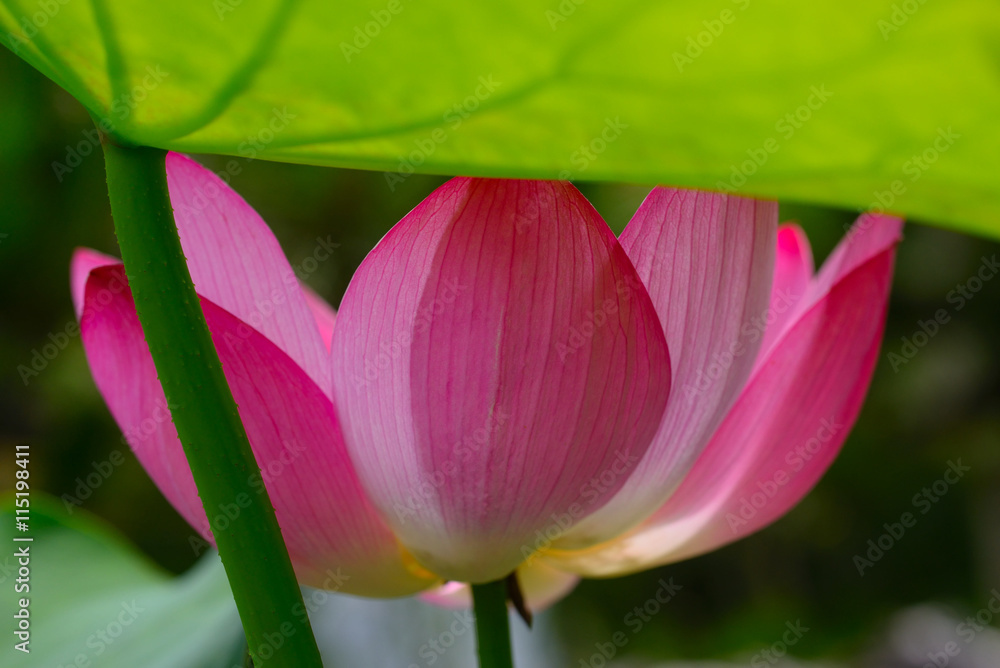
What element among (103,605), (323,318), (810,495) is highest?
(323,318)

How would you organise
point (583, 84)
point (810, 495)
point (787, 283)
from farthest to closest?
point (810, 495), point (787, 283), point (583, 84)

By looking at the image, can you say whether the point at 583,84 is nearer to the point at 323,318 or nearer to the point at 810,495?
the point at 323,318

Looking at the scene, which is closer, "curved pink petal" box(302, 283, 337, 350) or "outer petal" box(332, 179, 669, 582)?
"outer petal" box(332, 179, 669, 582)

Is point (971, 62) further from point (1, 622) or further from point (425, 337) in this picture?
point (1, 622)

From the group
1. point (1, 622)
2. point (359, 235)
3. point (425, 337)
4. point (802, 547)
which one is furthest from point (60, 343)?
point (425, 337)

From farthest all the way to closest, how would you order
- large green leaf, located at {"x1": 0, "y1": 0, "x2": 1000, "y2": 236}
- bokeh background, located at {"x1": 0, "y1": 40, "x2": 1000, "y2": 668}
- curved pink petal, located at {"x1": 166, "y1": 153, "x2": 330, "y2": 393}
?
bokeh background, located at {"x1": 0, "y1": 40, "x2": 1000, "y2": 668}, curved pink petal, located at {"x1": 166, "y1": 153, "x2": 330, "y2": 393}, large green leaf, located at {"x1": 0, "y1": 0, "x2": 1000, "y2": 236}

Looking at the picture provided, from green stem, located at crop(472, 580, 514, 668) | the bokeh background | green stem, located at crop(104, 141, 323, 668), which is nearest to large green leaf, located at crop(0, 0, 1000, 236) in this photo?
green stem, located at crop(104, 141, 323, 668)

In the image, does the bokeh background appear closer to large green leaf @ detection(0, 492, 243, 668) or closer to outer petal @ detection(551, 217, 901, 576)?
large green leaf @ detection(0, 492, 243, 668)

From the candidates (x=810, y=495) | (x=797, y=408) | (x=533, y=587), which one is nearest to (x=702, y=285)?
(x=797, y=408)
